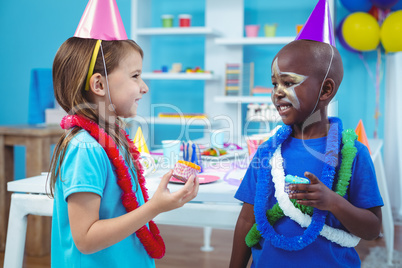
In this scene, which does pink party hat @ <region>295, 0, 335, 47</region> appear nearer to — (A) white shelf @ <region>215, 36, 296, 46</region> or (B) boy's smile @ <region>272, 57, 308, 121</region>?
(B) boy's smile @ <region>272, 57, 308, 121</region>

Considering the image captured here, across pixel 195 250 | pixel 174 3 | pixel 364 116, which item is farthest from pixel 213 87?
pixel 195 250

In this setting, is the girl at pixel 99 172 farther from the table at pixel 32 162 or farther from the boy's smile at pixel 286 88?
the table at pixel 32 162

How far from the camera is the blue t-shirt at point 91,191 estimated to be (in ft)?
2.92

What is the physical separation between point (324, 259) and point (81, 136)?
1.93ft

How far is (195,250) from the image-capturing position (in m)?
2.92

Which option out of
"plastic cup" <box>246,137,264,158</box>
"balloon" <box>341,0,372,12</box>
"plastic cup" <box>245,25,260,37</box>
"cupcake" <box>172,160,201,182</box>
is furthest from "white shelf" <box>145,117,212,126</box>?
"cupcake" <box>172,160,201,182</box>

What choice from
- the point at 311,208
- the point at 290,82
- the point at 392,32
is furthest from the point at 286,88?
the point at 392,32

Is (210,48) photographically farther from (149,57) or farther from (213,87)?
(149,57)

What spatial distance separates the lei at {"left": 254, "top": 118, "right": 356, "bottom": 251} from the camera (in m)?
0.98

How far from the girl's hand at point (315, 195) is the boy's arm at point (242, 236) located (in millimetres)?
173

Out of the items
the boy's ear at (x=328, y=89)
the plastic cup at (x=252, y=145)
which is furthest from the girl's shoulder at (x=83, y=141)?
the plastic cup at (x=252, y=145)

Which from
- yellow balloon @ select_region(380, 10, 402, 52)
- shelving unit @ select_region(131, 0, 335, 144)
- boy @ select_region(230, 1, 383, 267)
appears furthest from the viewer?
shelving unit @ select_region(131, 0, 335, 144)

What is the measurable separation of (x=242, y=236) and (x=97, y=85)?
0.49 metres

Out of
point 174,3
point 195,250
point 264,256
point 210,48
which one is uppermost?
point 174,3
